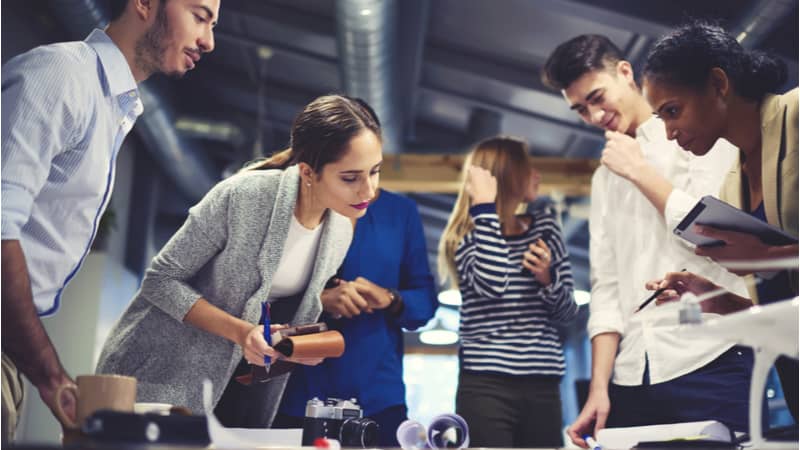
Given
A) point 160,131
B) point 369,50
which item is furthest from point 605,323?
point 160,131

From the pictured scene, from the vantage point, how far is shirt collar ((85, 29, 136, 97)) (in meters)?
1.31

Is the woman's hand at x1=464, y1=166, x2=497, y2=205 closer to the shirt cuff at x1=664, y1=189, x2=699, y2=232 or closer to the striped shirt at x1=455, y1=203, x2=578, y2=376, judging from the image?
the striped shirt at x1=455, y1=203, x2=578, y2=376

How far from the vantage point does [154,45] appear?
142 centimetres

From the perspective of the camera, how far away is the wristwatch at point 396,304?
1.88m

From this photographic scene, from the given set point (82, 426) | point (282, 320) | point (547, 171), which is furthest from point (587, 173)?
point (82, 426)

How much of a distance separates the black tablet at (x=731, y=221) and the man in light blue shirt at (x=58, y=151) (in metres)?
0.91

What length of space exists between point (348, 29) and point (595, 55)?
1738 mm

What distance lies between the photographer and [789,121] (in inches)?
54.0

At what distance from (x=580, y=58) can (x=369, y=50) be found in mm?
1833

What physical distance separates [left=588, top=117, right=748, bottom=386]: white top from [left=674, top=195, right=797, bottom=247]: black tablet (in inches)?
18.8

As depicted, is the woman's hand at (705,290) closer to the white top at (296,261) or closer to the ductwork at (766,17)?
the white top at (296,261)

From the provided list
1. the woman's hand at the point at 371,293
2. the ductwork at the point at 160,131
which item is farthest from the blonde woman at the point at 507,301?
the ductwork at the point at 160,131

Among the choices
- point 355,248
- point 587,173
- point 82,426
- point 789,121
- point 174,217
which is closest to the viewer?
point 82,426

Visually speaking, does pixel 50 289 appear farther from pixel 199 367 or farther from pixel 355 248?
pixel 355 248
